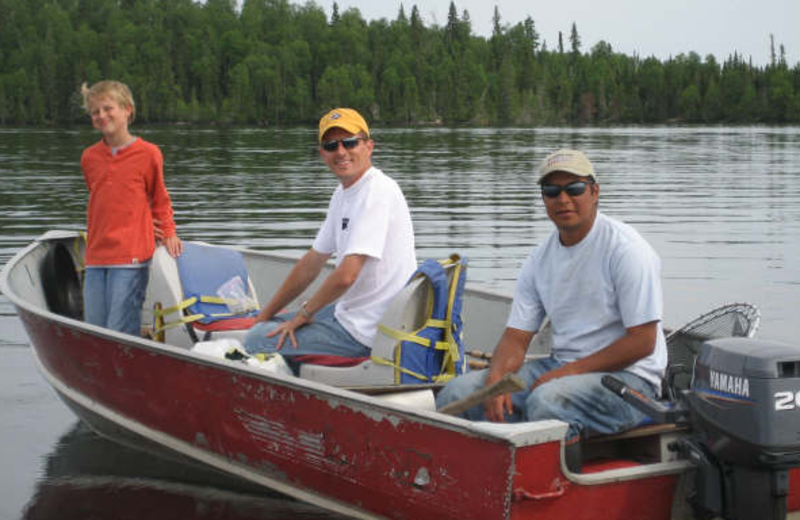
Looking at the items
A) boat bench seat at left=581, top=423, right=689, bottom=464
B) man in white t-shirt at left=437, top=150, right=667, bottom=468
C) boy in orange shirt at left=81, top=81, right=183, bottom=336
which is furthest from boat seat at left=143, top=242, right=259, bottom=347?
boat bench seat at left=581, top=423, right=689, bottom=464

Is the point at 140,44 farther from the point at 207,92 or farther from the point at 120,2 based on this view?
the point at 120,2

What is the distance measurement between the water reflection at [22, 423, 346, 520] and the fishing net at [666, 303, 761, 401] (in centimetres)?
178

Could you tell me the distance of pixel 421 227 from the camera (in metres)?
17.2

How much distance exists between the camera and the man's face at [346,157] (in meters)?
4.86

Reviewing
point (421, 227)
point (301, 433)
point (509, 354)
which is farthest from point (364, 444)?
point (421, 227)

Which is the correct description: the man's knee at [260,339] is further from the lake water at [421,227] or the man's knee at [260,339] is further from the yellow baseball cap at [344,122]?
the yellow baseball cap at [344,122]

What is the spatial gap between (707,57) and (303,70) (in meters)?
64.5

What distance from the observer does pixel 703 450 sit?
3736mm

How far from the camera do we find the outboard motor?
11.3 feet

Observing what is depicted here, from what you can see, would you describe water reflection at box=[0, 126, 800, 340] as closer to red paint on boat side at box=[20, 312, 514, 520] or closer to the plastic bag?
the plastic bag

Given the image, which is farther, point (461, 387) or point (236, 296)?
point (236, 296)

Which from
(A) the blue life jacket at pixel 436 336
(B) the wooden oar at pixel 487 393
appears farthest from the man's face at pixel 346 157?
(B) the wooden oar at pixel 487 393

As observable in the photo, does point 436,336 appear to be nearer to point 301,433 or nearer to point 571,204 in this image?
point 301,433

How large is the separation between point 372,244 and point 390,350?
521mm
